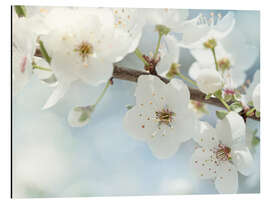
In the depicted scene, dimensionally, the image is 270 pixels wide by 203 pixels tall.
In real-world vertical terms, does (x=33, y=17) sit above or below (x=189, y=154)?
above

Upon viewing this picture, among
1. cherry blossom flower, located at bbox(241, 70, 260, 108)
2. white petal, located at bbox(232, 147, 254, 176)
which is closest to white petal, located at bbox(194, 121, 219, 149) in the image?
white petal, located at bbox(232, 147, 254, 176)

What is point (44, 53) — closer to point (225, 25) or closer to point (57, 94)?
point (57, 94)

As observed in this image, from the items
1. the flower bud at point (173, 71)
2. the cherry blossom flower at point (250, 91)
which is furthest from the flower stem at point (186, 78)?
the cherry blossom flower at point (250, 91)

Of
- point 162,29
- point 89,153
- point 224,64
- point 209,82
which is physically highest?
point 162,29

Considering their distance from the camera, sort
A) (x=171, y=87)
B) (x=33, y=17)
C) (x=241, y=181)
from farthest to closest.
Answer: (x=241, y=181)
(x=171, y=87)
(x=33, y=17)

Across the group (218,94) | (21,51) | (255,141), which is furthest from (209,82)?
(21,51)

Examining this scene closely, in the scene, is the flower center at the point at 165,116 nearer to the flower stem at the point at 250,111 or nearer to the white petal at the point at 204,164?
the white petal at the point at 204,164
